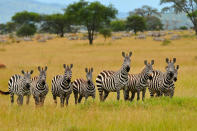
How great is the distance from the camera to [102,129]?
777cm

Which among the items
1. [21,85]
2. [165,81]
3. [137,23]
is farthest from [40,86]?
[137,23]

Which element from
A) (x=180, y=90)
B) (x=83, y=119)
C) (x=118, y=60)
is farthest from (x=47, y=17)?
(x=83, y=119)

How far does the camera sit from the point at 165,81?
12.4m

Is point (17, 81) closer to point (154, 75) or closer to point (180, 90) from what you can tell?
point (154, 75)

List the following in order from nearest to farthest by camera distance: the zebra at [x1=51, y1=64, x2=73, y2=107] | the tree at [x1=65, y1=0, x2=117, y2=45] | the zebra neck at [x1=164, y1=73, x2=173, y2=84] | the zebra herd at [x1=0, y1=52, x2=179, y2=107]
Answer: the zebra at [x1=51, y1=64, x2=73, y2=107] → the zebra herd at [x1=0, y1=52, x2=179, y2=107] → the zebra neck at [x1=164, y1=73, x2=173, y2=84] → the tree at [x1=65, y1=0, x2=117, y2=45]

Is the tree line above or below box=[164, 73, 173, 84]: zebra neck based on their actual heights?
above

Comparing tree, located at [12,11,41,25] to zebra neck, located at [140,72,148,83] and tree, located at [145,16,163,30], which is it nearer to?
tree, located at [145,16,163,30]

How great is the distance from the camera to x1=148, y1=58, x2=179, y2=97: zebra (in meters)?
12.1

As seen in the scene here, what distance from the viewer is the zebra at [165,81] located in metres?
12.1

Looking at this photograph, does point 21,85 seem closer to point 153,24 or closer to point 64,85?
point 64,85

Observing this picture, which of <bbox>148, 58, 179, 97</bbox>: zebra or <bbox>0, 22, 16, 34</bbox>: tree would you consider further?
<bbox>0, 22, 16, 34</bbox>: tree

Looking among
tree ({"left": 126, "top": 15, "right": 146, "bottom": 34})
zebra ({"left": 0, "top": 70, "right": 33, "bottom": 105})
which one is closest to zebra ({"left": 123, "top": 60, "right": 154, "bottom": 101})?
zebra ({"left": 0, "top": 70, "right": 33, "bottom": 105})

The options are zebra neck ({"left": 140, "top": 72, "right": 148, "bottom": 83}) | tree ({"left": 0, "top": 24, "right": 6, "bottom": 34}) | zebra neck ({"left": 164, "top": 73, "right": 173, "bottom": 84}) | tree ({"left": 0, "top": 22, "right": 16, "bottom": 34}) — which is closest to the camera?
zebra neck ({"left": 164, "top": 73, "right": 173, "bottom": 84})

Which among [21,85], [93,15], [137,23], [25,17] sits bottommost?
[21,85]
